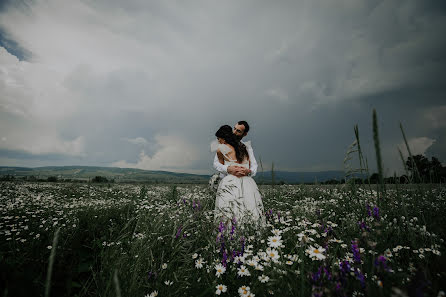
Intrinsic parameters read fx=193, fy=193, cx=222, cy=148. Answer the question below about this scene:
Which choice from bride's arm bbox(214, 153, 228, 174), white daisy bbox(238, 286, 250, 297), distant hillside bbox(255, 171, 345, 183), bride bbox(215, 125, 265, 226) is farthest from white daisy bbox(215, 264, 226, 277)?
bride's arm bbox(214, 153, 228, 174)

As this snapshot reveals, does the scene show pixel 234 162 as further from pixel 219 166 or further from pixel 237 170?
pixel 237 170

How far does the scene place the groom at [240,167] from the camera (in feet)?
15.3

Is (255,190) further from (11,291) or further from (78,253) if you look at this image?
(11,291)

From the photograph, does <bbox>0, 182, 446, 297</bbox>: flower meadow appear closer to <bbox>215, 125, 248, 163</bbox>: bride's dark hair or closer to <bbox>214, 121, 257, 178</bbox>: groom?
<bbox>214, 121, 257, 178</bbox>: groom

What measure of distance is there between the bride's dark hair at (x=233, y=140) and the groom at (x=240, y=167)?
0.65 ft

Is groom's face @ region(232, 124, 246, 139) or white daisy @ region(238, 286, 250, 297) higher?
groom's face @ region(232, 124, 246, 139)

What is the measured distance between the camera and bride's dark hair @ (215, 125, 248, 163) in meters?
5.32

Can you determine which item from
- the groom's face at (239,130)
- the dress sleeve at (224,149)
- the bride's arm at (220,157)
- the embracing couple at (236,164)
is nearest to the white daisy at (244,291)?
the embracing couple at (236,164)

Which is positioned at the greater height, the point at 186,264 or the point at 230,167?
the point at 230,167

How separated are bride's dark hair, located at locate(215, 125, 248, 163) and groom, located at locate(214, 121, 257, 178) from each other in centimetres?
20

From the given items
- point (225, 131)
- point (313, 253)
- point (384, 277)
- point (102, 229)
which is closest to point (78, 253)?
point (102, 229)

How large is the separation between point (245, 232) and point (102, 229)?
292 cm

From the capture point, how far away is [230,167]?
4754mm

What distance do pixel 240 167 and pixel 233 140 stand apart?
3.45ft
